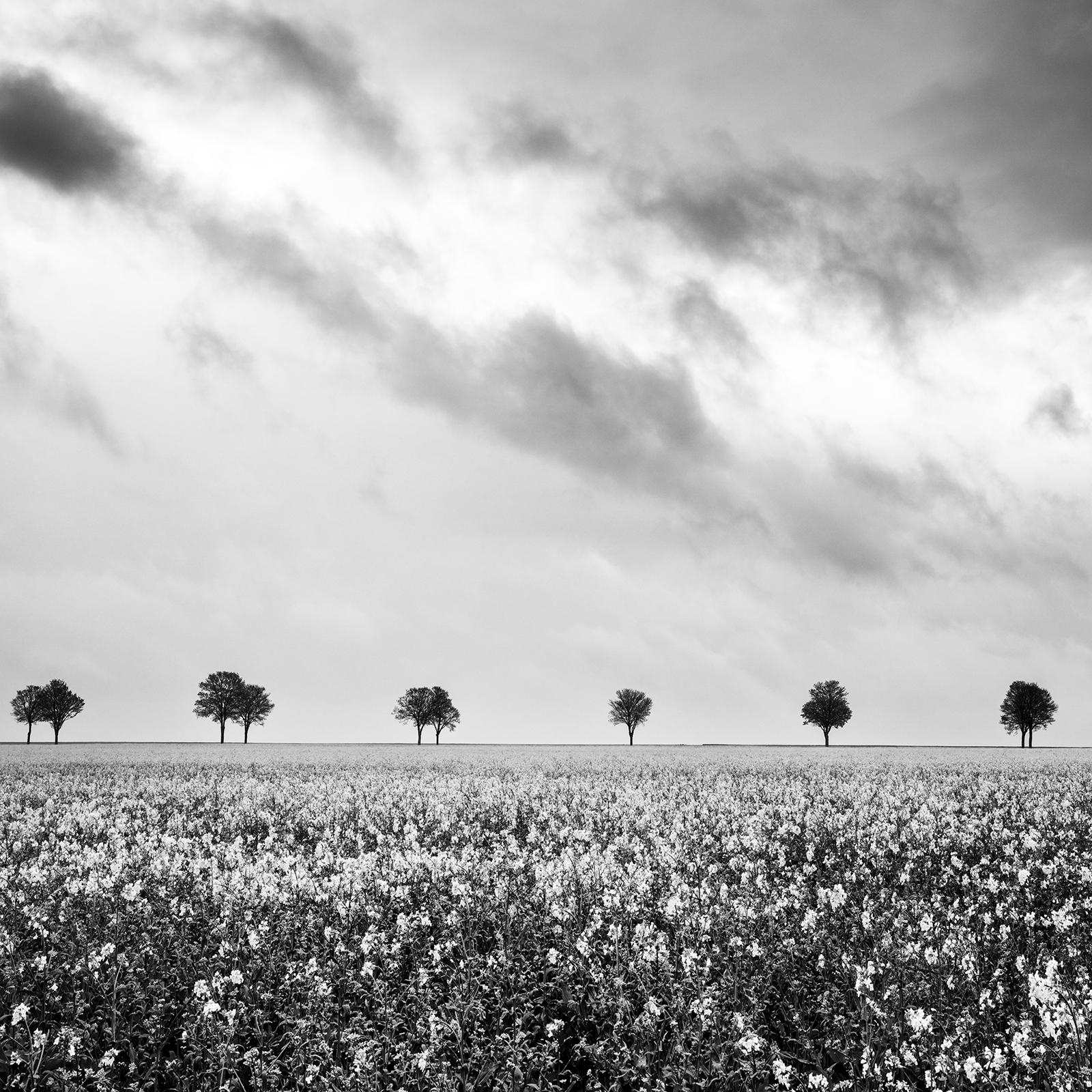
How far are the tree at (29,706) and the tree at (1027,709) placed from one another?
10794 centimetres

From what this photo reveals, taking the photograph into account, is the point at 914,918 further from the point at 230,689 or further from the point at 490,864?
the point at 230,689

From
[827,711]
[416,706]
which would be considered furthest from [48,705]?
[827,711]

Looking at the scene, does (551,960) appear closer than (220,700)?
Yes

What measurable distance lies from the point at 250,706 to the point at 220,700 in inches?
144

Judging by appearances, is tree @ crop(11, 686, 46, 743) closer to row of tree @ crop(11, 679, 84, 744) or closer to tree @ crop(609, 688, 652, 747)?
row of tree @ crop(11, 679, 84, 744)

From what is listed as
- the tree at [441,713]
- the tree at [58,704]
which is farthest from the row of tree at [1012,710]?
the tree at [58,704]

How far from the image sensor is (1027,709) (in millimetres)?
93125

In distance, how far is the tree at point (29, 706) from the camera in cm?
9312

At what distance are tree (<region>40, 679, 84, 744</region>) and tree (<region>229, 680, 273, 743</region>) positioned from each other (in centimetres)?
1777

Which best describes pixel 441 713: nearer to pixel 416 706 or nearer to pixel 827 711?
pixel 416 706

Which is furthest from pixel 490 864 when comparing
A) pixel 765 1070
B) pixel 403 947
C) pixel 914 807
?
pixel 914 807

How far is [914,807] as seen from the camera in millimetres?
14328

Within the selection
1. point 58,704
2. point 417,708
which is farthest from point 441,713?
point 58,704

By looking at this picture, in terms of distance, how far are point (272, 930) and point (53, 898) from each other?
2434 mm
